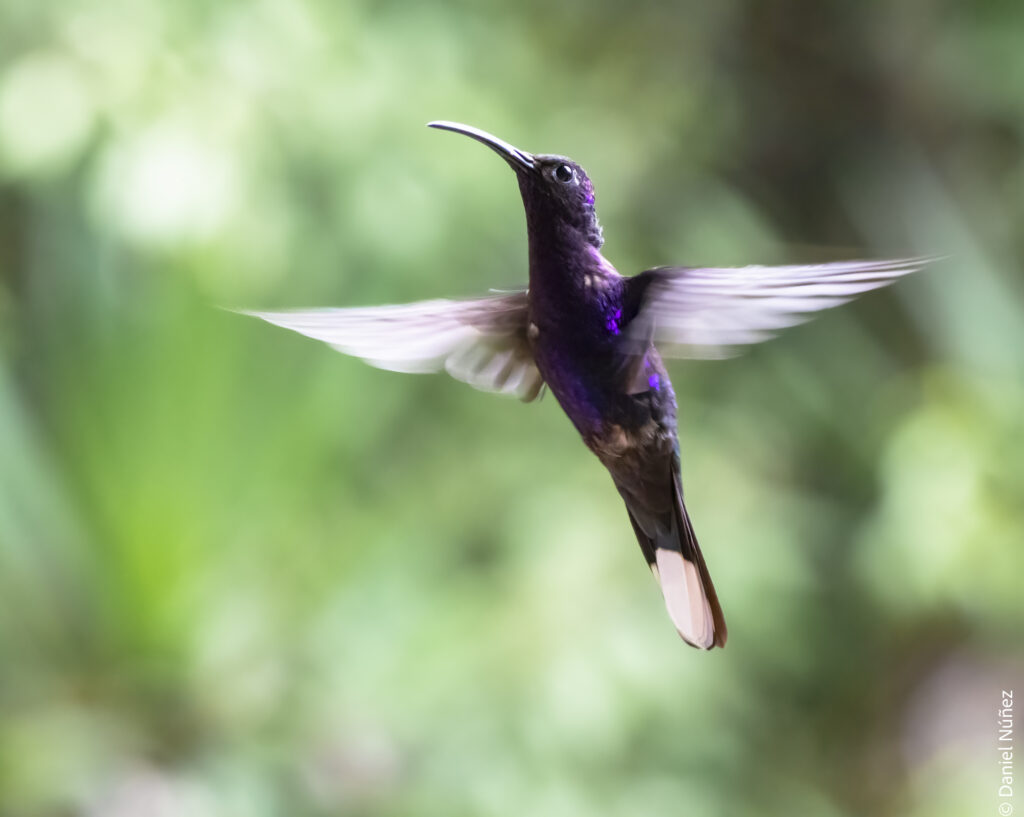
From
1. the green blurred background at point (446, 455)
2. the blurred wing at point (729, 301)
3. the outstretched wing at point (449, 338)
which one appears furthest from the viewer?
the green blurred background at point (446, 455)

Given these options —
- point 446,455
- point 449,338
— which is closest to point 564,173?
point 449,338

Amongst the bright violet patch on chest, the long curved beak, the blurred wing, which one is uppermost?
the long curved beak

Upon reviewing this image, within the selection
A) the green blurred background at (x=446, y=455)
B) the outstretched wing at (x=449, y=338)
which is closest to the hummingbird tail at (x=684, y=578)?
the outstretched wing at (x=449, y=338)

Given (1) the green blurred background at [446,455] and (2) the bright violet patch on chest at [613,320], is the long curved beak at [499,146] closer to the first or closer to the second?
(2) the bright violet patch on chest at [613,320]

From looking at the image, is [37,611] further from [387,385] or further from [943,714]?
[943,714]

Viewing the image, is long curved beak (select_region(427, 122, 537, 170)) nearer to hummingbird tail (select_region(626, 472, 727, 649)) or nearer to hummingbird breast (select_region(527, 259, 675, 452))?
hummingbird breast (select_region(527, 259, 675, 452))

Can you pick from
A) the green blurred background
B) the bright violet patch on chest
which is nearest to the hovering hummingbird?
the bright violet patch on chest

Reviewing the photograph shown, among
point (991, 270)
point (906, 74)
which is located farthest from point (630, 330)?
point (906, 74)
